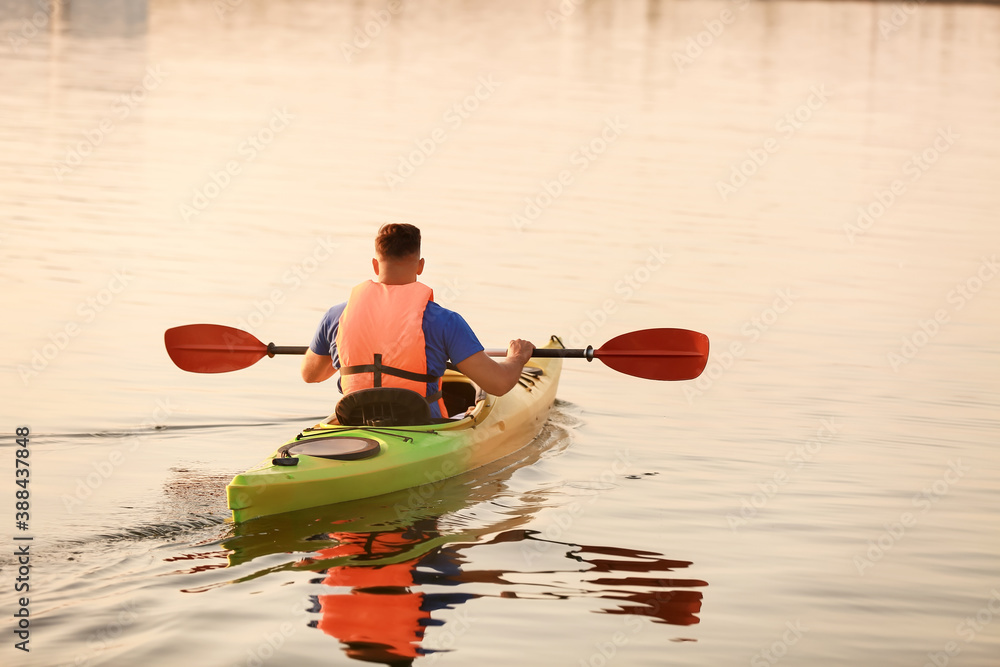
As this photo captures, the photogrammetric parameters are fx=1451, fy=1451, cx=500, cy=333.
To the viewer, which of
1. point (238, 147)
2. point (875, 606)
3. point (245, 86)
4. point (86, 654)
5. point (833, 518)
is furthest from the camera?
point (245, 86)

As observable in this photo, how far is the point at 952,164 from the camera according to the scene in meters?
20.9

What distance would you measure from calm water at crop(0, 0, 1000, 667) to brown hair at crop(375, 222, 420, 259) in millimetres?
1218

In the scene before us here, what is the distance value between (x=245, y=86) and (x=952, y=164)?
41.8 ft

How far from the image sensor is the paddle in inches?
325

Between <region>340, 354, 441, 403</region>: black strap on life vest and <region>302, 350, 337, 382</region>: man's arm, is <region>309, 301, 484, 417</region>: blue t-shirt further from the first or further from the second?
<region>302, 350, 337, 382</region>: man's arm

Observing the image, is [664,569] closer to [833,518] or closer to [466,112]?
[833,518]

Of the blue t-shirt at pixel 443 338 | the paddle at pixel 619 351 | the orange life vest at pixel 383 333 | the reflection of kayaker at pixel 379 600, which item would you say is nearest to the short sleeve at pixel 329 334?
the blue t-shirt at pixel 443 338

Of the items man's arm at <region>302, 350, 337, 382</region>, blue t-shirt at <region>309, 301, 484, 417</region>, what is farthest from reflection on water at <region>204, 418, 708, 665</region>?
man's arm at <region>302, 350, 337, 382</region>

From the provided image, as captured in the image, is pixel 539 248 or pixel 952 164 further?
pixel 952 164

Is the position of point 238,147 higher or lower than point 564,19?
lower

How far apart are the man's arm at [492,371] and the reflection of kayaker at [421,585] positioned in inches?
30.5

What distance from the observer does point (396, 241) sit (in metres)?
7.04

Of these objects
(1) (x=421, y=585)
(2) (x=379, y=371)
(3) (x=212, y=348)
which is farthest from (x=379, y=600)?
(3) (x=212, y=348)

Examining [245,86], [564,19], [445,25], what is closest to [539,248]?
[245,86]
